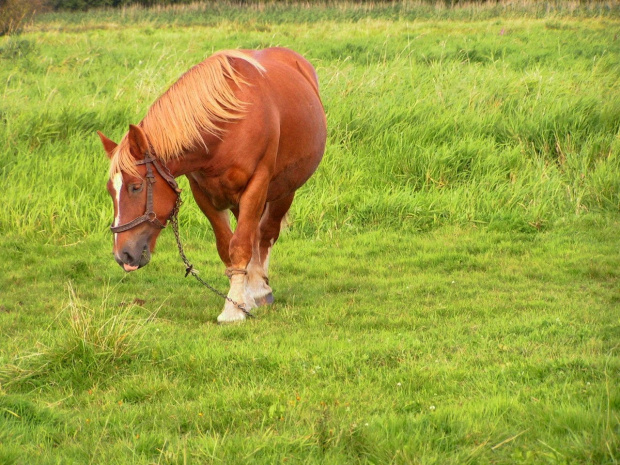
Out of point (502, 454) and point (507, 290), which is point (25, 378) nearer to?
point (502, 454)

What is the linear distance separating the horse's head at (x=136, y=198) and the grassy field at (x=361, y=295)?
466mm

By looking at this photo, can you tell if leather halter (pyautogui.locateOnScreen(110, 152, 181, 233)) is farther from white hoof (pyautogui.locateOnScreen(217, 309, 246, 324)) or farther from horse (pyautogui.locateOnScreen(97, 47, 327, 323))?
white hoof (pyautogui.locateOnScreen(217, 309, 246, 324))

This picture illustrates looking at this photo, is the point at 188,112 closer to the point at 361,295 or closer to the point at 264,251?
the point at 264,251

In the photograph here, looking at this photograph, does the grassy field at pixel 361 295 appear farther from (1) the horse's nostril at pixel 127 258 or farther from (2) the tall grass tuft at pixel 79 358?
(1) the horse's nostril at pixel 127 258

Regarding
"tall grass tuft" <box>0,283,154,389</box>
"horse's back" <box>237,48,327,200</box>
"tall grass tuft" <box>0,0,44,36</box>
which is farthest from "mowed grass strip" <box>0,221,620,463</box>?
"tall grass tuft" <box>0,0,44,36</box>

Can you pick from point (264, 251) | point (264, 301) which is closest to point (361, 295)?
point (264, 301)

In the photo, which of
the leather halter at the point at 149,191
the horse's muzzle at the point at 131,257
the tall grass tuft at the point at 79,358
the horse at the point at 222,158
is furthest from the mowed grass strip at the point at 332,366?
the leather halter at the point at 149,191

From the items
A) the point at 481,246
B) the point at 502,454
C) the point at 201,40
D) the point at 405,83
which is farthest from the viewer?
the point at 201,40

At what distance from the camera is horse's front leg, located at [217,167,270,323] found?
5.67 metres

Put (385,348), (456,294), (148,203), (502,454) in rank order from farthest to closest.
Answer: (456,294)
(148,203)
(385,348)
(502,454)

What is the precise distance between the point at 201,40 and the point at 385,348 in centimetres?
1996

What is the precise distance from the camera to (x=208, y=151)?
553 cm

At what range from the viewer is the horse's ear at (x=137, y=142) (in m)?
5.10

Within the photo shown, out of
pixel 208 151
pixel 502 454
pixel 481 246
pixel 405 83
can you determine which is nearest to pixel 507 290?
pixel 481 246
